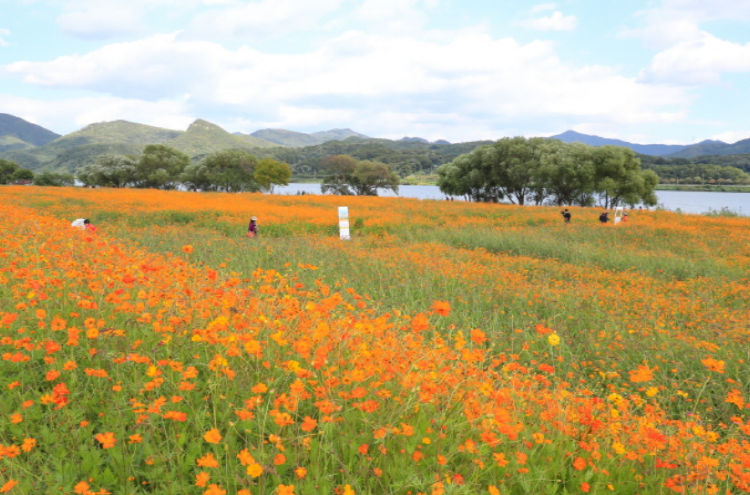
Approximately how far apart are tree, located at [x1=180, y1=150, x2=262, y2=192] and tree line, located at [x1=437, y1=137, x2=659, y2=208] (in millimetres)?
37708

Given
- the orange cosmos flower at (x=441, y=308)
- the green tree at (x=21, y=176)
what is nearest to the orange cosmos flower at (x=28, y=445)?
the orange cosmos flower at (x=441, y=308)

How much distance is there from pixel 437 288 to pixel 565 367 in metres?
3.81

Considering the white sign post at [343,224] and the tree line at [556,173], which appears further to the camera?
the tree line at [556,173]

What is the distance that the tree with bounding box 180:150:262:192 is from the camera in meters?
68.0

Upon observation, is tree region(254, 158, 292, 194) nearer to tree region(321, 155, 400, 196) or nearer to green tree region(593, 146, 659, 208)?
tree region(321, 155, 400, 196)

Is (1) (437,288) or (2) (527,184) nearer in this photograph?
(1) (437,288)

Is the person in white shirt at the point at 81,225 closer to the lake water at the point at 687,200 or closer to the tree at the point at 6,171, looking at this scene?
the lake water at the point at 687,200

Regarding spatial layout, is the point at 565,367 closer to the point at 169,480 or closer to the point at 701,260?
the point at 169,480

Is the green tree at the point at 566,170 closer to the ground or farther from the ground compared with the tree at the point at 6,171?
closer to the ground

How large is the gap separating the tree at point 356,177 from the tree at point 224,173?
42.2 feet

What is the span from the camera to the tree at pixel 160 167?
6819cm

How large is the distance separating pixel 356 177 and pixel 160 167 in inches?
1332

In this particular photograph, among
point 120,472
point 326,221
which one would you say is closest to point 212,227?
point 326,221

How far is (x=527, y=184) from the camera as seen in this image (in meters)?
43.9
